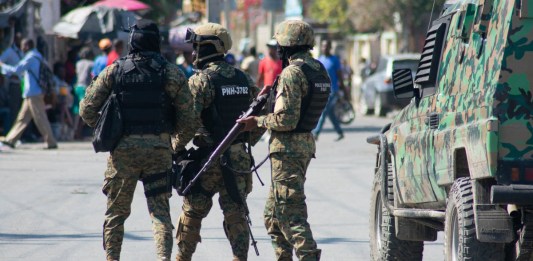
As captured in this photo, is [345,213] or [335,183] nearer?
[345,213]

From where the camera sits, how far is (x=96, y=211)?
41.0 feet

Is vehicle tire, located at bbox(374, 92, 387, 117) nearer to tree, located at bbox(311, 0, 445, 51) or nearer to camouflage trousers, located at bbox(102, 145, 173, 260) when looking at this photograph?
tree, located at bbox(311, 0, 445, 51)

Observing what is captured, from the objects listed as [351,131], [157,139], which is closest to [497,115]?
[157,139]

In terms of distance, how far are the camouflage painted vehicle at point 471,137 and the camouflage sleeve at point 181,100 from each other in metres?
Result: 1.37

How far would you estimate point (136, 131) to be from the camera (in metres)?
8.16

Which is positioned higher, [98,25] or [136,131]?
[136,131]

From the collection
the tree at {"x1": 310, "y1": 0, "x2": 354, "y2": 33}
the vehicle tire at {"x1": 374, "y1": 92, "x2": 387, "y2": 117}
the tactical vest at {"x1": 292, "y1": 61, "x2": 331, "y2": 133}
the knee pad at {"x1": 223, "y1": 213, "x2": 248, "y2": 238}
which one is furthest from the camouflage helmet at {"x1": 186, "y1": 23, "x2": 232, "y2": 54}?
the tree at {"x1": 310, "y1": 0, "x2": 354, "y2": 33}

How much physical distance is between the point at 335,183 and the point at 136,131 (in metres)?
7.47

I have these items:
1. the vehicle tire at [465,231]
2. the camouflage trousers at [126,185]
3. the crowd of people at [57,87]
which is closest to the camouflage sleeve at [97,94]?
the camouflage trousers at [126,185]

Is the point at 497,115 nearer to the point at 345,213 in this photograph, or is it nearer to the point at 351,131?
the point at 345,213

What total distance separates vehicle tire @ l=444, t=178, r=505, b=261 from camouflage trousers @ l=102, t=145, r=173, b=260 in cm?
207

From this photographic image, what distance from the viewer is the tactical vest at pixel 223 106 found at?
28.1ft

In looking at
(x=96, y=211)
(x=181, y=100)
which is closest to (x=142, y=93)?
(x=181, y=100)

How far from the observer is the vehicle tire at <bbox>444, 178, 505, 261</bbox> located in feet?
21.3
